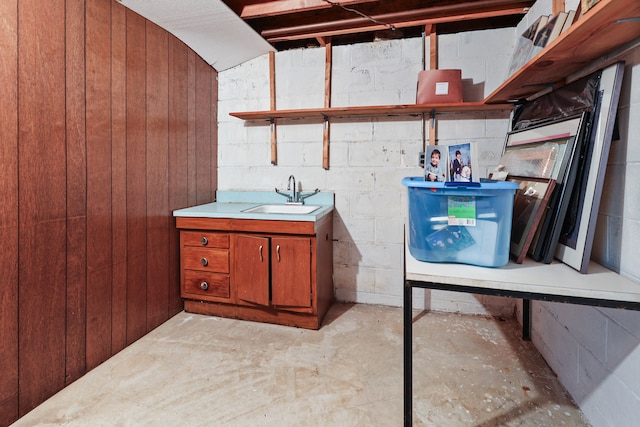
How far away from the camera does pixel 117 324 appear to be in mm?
1929

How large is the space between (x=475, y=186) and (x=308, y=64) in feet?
6.86

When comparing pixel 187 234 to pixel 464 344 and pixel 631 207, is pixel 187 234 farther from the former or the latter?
pixel 631 207

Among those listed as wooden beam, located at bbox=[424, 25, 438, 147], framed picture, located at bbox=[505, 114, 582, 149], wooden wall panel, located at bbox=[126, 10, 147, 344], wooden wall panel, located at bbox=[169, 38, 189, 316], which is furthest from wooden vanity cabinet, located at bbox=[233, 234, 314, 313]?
framed picture, located at bbox=[505, 114, 582, 149]

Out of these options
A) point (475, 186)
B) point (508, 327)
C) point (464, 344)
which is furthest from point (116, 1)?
point (508, 327)

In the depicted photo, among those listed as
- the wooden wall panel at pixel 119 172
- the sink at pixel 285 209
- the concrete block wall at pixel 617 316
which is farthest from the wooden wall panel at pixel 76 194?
the concrete block wall at pixel 617 316

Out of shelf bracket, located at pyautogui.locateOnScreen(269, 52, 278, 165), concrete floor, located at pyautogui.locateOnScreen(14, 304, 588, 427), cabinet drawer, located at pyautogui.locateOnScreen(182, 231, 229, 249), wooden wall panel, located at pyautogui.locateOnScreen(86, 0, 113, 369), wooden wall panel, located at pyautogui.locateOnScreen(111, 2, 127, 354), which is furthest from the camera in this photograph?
shelf bracket, located at pyautogui.locateOnScreen(269, 52, 278, 165)

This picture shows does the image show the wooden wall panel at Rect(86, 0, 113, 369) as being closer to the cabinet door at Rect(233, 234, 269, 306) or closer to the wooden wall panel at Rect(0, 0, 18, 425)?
the wooden wall panel at Rect(0, 0, 18, 425)

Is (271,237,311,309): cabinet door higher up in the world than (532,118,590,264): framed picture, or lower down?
lower down

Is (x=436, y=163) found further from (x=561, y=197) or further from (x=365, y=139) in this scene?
(x=365, y=139)

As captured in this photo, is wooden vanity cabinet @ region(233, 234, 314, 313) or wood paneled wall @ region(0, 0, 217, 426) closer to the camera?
wood paneled wall @ region(0, 0, 217, 426)

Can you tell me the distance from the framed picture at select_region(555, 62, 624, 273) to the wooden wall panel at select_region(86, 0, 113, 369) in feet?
7.51

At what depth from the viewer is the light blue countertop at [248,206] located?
2.21 m

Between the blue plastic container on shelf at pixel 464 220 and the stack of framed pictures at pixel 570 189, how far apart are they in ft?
0.56

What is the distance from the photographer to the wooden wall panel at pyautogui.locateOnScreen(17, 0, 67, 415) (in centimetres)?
141
